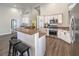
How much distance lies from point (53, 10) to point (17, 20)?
0.64m

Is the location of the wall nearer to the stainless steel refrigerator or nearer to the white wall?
the stainless steel refrigerator

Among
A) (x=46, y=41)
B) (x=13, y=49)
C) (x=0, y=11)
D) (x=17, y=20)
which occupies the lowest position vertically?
(x=13, y=49)

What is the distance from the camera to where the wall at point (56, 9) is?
5.13ft

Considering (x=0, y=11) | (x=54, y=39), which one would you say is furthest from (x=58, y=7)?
(x=0, y=11)

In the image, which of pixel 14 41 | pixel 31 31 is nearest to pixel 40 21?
pixel 31 31

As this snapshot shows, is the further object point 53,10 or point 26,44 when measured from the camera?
point 26,44

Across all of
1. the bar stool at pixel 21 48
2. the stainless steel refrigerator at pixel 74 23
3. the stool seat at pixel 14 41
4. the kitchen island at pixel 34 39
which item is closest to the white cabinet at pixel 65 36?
the stainless steel refrigerator at pixel 74 23

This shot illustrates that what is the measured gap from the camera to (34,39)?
1.68 m

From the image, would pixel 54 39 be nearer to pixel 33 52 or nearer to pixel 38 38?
pixel 38 38

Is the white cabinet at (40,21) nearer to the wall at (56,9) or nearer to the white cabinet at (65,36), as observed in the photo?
the wall at (56,9)

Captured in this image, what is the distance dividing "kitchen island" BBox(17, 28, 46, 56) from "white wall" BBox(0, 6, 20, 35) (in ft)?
0.69

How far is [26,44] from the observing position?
171 cm

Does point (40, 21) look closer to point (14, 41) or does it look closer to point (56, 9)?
point (56, 9)

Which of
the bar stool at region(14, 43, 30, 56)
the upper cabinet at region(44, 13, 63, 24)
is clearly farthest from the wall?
the bar stool at region(14, 43, 30, 56)
